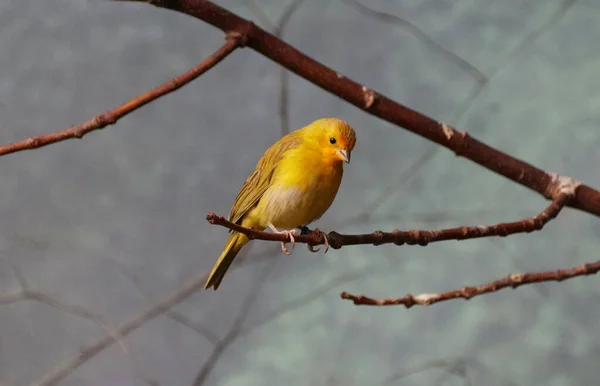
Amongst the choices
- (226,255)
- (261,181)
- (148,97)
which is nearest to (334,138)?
(261,181)

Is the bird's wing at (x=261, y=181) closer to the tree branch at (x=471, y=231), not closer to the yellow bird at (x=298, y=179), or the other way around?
the yellow bird at (x=298, y=179)

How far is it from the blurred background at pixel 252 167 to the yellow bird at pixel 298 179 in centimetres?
61

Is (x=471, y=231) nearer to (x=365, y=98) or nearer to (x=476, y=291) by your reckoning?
(x=476, y=291)

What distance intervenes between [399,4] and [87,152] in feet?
2.85

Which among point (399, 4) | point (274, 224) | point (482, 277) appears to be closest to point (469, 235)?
point (274, 224)

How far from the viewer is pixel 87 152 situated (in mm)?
1754

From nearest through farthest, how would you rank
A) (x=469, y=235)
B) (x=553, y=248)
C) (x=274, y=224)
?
(x=469, y=235)
(x=274, y=224)
(x=553, y=248)

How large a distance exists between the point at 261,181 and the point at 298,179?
87 millimetres

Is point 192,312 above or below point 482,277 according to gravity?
below

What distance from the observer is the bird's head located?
104 cm

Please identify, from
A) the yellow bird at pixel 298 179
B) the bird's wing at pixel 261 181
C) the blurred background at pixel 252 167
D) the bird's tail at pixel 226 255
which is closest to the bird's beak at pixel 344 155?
the yellow bird at pixel 298 179

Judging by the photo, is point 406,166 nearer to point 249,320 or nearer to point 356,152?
point 356,152

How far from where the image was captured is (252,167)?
1.75 meters

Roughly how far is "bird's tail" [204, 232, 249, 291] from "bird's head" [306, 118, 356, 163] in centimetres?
19
